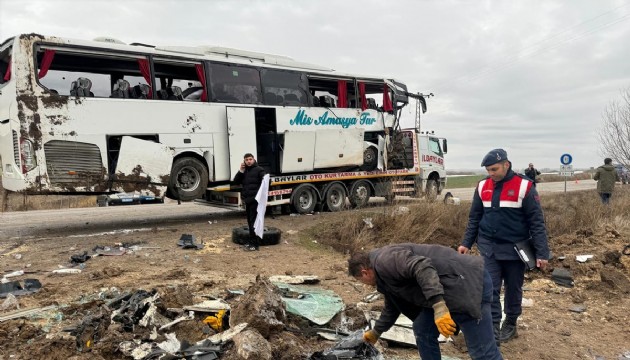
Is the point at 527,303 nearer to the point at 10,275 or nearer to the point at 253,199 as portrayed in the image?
the point at 253,199

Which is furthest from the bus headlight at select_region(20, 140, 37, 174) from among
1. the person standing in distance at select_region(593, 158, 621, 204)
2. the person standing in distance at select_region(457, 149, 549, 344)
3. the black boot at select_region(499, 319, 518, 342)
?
the person standing in distance at select_region(593, 158, 621, 204)

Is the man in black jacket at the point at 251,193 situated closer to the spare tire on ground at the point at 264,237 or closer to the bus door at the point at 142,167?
the spare tire on ground at the point at 264,237

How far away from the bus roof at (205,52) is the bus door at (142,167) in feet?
6.15

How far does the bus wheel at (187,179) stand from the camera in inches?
397

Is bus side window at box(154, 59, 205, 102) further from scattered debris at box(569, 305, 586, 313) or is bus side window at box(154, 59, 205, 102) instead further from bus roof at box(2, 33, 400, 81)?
scattered debris at box(569, 305, 586, 313)

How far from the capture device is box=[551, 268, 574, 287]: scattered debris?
272 inches

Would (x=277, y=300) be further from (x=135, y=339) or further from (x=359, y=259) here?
(x=359, y=259)

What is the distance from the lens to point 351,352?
4.01 m

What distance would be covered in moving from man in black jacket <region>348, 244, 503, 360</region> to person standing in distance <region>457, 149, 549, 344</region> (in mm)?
1108

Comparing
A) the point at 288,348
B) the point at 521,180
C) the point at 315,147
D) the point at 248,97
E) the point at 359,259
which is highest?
the point at 248,97

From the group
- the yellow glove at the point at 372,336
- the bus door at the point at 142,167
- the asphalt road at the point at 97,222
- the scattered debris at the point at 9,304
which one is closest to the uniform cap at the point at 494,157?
the yellow glove at the point at 372,336

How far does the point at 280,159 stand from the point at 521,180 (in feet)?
27.2

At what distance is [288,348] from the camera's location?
419 cm

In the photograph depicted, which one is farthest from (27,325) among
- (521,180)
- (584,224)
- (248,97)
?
(584,224)
